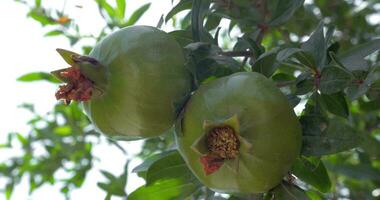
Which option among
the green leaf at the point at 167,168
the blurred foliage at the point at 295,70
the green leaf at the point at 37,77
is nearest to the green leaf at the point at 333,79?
the blurred foliage at the point at 295,70

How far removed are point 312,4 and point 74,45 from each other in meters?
1.28

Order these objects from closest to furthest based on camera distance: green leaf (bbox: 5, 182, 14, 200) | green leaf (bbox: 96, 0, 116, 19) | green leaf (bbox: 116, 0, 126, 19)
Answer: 1. green leaf (bbox: 116, 0, 126, 19)
2. green leaf (bbox: 96, 0, 116, 19)
3. green leaf (bbox: 5, 182, 14, 200)

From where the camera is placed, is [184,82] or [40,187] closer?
[184,82]

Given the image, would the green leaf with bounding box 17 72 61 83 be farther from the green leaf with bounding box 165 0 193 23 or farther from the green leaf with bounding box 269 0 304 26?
the green leaf with bounding box 269 0 304 26

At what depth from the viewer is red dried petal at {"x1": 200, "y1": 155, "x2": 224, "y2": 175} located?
1231 millimetres

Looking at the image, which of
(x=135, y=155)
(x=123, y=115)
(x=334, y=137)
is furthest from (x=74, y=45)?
(x=334, y=137)

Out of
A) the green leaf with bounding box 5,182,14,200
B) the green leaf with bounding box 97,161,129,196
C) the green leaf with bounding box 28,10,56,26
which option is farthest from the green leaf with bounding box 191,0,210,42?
the green leaf with bounding box 5,182,14,200

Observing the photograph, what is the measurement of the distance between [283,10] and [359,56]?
35 centimetres

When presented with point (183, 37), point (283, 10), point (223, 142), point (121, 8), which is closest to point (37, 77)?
point (121, 8)

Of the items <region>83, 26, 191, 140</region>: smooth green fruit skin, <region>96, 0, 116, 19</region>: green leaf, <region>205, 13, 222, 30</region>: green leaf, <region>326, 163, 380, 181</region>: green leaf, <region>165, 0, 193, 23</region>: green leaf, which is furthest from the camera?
<region>96, 0, 116, 19</region>: green leaf

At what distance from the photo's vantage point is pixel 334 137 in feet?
4.69

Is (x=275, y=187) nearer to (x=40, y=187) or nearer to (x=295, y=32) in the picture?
(x=295, y=32)

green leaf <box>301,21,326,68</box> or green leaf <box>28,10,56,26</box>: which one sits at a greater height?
green leaf <box>301,21,326,68</box>

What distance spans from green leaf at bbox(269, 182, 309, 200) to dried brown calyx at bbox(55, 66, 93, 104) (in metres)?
0.54
